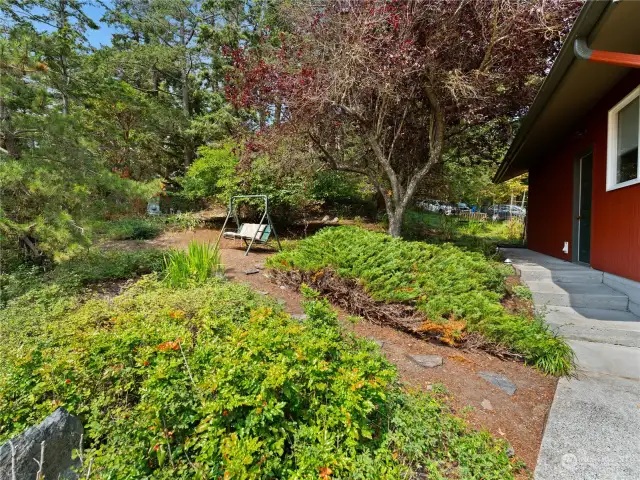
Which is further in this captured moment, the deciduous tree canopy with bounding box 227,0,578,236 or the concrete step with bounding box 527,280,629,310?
the deciduous tree canopy with bounding box 227,0,578,236

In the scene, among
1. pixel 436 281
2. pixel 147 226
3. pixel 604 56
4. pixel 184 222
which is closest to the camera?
pixel 604 56

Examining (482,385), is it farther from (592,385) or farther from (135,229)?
(135,229)

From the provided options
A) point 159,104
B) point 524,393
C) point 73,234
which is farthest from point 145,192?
point 159,104

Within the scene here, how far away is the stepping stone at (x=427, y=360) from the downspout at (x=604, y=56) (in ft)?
10.7

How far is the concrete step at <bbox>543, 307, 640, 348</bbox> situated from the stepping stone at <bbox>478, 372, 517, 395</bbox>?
3.47 feet

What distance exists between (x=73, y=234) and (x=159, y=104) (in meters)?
13.2

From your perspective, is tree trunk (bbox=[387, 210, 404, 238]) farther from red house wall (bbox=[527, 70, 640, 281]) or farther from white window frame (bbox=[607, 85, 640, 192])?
white window frame (bbox=[607, 85, 640, 192])

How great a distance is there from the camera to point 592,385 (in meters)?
2.47

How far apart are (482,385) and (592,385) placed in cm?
89

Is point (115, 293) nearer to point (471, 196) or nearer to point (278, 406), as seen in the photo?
point (278, 406)

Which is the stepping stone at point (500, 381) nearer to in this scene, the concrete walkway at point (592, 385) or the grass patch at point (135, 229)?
the concrete walkway at point (592, 385)

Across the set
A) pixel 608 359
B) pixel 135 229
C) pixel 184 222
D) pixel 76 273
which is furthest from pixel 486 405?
pixel 184 222

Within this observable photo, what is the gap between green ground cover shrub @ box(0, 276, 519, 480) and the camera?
1.39 m

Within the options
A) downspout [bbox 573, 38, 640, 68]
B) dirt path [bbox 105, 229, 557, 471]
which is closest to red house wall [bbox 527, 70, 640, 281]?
downspout [bbox 573, 38, 640, 68]
